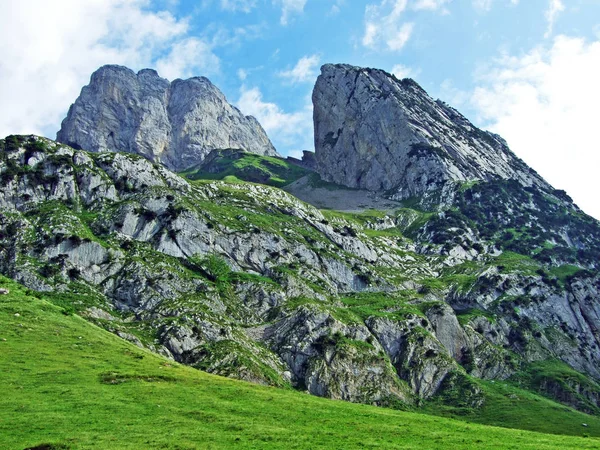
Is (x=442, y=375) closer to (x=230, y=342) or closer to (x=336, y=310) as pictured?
(x=336, y=310)

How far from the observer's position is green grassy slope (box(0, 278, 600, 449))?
46688 millimetres

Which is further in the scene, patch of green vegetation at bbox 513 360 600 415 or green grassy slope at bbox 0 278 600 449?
patch of green vegetation at bbox 513 360 600 415

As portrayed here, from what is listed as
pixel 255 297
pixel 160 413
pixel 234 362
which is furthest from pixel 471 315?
pixel 160 413

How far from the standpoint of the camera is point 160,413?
180 feet

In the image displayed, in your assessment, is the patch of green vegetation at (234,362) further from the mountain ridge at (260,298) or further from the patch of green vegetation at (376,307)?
the patch of green vegetation at (376,307)

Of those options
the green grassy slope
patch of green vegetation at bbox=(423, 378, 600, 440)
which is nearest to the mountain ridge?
patch of green vegetation at bbox=(423, 378, 600, 440)

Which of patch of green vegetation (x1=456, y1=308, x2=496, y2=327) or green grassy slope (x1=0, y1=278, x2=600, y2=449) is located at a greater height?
patch of green vegetation (x1=456, y1=308, x2=496, y2=327)

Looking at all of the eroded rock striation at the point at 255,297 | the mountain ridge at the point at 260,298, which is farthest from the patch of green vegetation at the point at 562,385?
the eroded rock striation at the point at 255,297

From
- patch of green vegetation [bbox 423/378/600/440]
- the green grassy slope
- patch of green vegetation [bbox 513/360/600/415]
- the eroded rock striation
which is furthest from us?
patch of green vegetation [bbox 513/360/600/415]

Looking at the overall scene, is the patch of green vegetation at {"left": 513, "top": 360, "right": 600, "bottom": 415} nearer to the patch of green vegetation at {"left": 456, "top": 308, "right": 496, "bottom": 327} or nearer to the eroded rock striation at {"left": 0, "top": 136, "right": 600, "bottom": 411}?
the eroded rock striation at {"left": 0, "top": 136, "right": 600, "bottom": 411}

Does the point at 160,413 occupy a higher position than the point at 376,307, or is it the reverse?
the point at 376,307

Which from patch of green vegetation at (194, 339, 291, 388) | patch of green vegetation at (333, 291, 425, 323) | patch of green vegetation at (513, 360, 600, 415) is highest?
patch of green vegetation at (333, 291, 425, 323)

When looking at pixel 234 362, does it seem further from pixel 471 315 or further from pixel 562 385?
pixel 471 315

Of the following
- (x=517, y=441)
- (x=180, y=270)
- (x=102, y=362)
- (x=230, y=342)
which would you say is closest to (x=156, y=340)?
(x=230, y=342)
